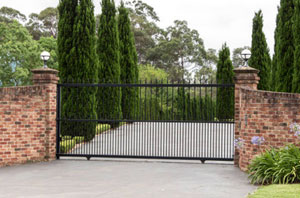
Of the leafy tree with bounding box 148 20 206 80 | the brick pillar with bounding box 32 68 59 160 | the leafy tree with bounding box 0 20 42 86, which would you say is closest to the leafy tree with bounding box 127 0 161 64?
the leafy tree with bounding box 148 20 206 80

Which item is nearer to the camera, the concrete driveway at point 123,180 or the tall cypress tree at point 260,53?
the concrete driveway at point 123,180

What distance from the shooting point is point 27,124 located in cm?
1033

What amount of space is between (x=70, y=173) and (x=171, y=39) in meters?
35.2

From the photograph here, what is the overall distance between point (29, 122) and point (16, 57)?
64.8ft

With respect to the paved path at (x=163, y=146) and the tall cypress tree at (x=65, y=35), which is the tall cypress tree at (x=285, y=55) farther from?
the tall cypress tree at (x=65, y=35)

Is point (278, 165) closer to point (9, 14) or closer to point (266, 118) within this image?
point (266, 118)

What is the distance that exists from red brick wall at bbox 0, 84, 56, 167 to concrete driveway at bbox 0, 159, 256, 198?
0.43 metres

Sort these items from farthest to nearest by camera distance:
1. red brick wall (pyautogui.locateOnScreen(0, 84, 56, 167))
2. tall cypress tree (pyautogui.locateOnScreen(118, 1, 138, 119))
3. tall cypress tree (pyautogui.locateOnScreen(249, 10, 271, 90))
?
tall cypress tree (pyautogui.locateOnScreen(249, 10, 271, 90)), tall cypress tree (pyautogui.locateOnScreen(118, 1, 138, 119)), red brick wall (pyautogui.locateOnScreen(0, 84, 56, 167))

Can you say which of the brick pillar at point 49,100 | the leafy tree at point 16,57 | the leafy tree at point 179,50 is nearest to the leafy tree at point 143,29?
the leafy tree at point 179,50

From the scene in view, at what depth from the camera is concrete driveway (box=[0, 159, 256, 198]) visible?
7.06 m

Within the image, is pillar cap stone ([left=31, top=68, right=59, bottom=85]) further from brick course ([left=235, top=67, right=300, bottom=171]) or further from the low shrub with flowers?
the low shrub with flowers

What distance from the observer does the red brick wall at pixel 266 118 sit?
8.50 meters

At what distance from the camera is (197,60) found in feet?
139

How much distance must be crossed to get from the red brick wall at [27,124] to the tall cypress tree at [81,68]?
2.74 m
